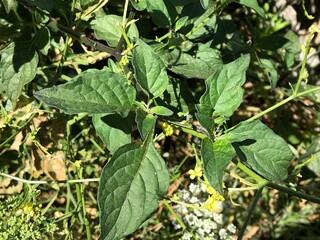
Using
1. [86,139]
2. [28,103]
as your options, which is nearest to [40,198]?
[86,139]

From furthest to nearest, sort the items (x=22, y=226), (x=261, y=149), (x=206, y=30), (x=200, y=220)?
(x=200, y=220) < (x=206, y=30) < (x=22, y=226) < (x=261, y=149)

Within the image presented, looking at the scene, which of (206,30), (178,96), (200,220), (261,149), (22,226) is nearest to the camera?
(261,149)

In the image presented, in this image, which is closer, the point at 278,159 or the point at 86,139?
the point at 278,159

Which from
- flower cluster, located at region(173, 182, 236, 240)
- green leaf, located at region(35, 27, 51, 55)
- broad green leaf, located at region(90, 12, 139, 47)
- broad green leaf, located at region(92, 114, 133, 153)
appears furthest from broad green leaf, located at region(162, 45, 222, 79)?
flower cluster, located at region(173, 182, 236, 240)

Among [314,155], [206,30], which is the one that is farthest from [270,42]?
[314,155]

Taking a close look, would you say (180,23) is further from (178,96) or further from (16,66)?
(16,66)

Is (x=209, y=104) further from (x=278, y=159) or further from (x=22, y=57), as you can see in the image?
(x=22, y=57)

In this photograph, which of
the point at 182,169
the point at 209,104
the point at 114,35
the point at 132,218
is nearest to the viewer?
the point at 132,218
